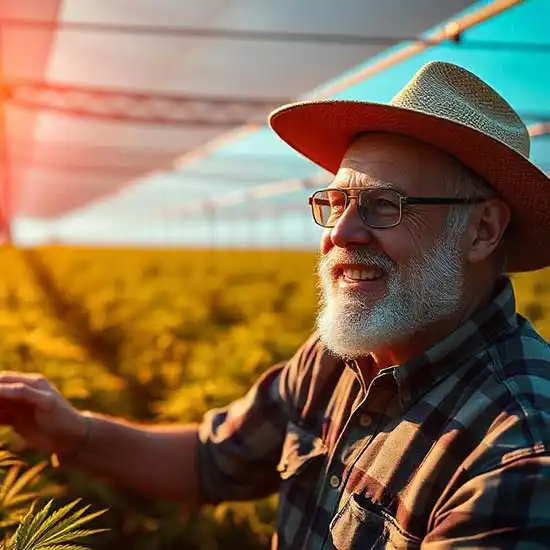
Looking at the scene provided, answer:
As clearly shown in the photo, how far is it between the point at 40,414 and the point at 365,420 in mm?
966

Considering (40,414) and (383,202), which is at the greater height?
(383,202)

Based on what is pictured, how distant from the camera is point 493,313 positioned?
82.0 inches

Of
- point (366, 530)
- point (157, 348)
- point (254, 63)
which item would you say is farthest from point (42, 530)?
point (254, 63)

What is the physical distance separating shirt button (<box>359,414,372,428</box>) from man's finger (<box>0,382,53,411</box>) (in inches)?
36.3

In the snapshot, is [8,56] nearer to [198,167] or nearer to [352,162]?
[352,162]

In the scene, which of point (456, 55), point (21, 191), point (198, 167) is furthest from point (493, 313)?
point (21, 191)

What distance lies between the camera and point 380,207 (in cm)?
211

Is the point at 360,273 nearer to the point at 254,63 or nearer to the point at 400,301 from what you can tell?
the point at 400,301

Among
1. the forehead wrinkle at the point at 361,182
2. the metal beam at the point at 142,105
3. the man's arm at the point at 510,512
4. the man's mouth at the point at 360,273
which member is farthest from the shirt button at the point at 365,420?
the metal beam at the point at 142,105

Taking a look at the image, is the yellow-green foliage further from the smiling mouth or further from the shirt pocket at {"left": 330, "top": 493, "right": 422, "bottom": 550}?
the shirt pocket at {"left": 330, "top": 493, "right": 422, "bottom": 550}

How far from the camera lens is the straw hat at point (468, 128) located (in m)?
2.01

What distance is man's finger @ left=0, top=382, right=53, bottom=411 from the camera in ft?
8.00

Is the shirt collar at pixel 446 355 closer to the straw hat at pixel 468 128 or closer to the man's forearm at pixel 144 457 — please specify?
the straw hat at pixel 468 128

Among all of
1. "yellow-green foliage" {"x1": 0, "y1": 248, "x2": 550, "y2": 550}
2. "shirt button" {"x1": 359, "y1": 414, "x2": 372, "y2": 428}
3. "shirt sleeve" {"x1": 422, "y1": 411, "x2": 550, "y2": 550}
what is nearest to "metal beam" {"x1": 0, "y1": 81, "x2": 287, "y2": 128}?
"yellow-green foliage" {"x1": 0, "y1": 248, "x2": 550, "y2": 550}
